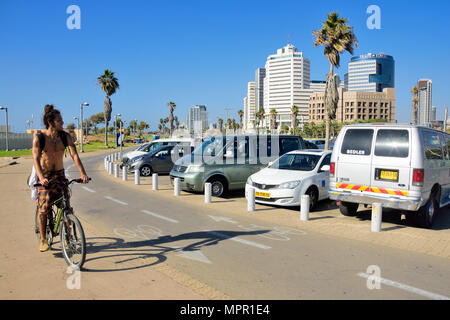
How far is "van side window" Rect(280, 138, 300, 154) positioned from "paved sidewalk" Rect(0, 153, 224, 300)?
8.15 m

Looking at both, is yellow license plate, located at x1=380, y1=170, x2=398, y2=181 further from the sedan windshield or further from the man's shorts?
the man's shorts

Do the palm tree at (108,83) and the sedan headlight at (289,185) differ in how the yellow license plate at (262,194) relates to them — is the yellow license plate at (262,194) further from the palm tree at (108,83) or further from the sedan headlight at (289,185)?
the palm tree at (108,83)

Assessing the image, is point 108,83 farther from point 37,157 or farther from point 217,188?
point 37,157

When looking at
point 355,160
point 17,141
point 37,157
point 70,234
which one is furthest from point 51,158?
point 17,141

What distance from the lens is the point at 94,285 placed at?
4500 millimetres

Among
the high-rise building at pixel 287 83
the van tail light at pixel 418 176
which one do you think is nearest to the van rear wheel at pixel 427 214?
the van tail light at pixel 418 176

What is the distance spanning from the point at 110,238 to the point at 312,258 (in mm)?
3683

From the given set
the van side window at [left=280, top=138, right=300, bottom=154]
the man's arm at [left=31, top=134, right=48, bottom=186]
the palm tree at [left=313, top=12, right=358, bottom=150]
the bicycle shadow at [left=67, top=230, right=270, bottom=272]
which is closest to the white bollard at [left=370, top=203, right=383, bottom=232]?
the bicycle shadow at [left=67, top=230, right=270, bottom=272]

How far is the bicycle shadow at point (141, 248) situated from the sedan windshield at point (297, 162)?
3732 millimetres

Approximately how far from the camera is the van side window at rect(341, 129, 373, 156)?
8.06 metres

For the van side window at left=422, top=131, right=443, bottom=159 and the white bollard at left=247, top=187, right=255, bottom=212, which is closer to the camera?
the van side window at left=422, top=131, right=443, bottom=159
